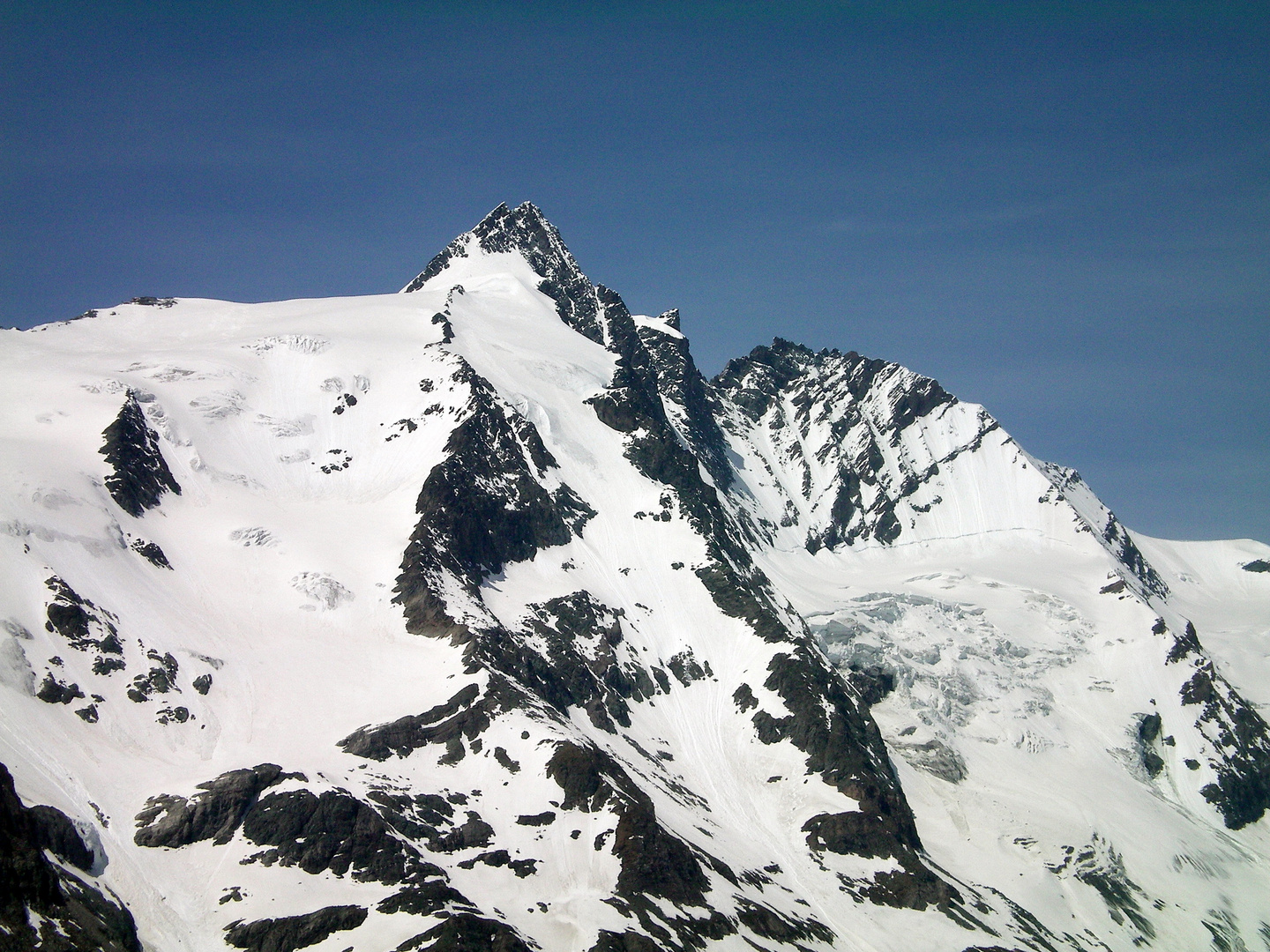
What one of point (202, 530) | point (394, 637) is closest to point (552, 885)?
point (394, 637)

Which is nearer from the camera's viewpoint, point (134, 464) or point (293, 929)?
point (293, 929)

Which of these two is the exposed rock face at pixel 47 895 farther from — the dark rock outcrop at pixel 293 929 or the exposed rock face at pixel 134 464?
the exposed rock face at pixel 134 464

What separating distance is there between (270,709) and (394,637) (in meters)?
27.2

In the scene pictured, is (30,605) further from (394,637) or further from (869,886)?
(869,886)

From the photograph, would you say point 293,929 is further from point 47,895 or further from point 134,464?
point 134,464

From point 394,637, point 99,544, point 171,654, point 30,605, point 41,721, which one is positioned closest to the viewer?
point 41,721

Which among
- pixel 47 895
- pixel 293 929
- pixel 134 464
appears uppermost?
pixel 134 464

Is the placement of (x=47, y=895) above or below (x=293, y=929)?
above

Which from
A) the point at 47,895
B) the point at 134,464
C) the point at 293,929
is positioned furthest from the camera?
the point at 134,464

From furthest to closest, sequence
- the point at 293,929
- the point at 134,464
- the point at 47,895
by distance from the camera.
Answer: the point at 134,464
the point at 293,929
the point at 47,895

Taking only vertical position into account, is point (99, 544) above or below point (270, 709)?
above

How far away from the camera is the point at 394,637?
578 feet

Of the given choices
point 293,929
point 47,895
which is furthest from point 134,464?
point 47,895

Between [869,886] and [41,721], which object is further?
[869,886]
